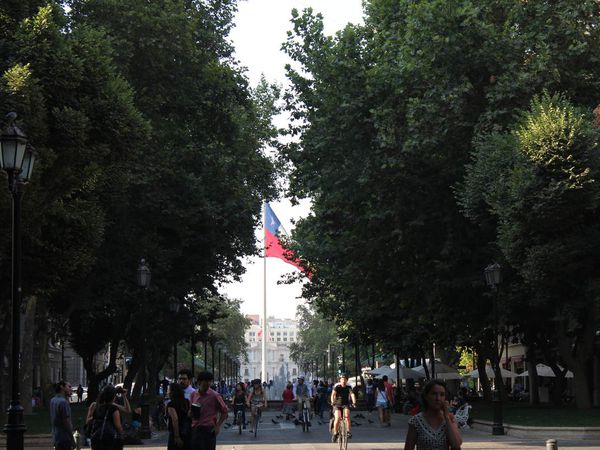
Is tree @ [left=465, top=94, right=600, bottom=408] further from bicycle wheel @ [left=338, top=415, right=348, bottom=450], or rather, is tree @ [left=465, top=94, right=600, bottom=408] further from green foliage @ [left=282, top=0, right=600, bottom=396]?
bicycle wheel @ [left=338, top=415, right=348, bottom=450]

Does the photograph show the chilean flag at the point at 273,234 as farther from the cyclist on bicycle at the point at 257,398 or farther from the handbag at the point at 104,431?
the handbag at the point at 104,431

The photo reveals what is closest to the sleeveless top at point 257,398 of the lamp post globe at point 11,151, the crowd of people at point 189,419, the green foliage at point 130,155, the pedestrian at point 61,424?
the green foliage at point 130,155

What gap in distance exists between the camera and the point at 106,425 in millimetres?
12242

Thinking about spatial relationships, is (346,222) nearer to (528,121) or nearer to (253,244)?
(253,244)

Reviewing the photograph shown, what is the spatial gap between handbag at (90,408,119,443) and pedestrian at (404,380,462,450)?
602 cm

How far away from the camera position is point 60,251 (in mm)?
23156

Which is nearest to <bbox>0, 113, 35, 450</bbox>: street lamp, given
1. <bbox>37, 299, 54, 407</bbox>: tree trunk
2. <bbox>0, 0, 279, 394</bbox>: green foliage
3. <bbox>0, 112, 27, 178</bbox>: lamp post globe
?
<bbox>0, 112, 27, 178</bbox>: lamp post globe

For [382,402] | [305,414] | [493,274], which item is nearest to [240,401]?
[305,414]

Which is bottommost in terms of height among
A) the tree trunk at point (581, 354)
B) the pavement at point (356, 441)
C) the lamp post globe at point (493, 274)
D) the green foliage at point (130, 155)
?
the pavement at point (356, 441)

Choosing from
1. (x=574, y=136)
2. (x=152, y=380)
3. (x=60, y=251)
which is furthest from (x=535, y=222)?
(x=152, y=380)

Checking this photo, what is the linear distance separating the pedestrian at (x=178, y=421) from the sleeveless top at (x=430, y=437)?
598 cm

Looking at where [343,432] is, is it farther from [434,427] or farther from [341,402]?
[434,427]

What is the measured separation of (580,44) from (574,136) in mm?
4745

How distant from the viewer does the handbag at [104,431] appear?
40.0 ft
